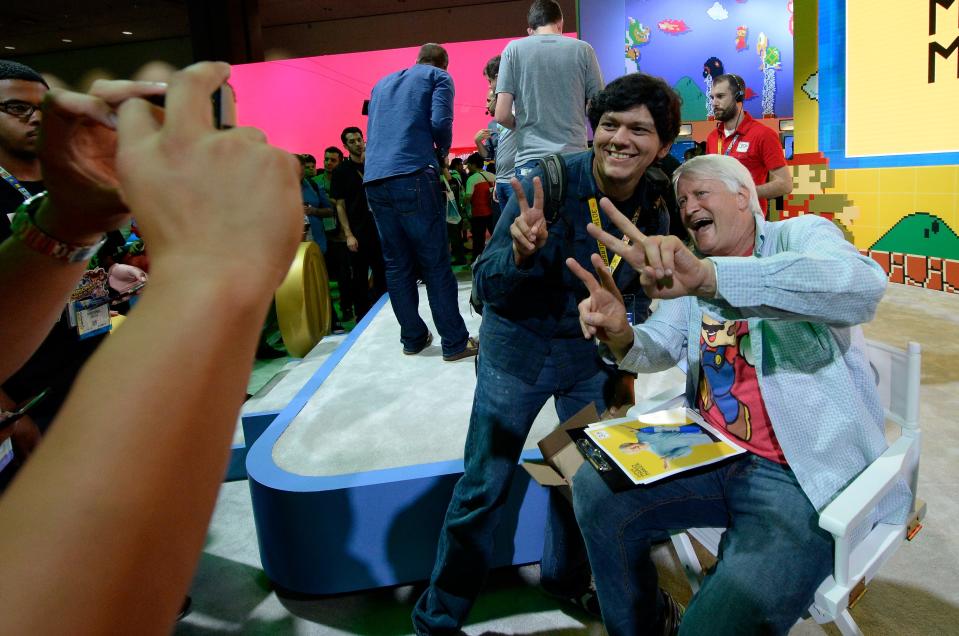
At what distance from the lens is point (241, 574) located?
7.47 feet

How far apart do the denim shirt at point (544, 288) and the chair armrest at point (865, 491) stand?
713mm

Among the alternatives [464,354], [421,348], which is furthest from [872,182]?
[421,348]

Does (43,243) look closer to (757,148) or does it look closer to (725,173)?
(725,173)

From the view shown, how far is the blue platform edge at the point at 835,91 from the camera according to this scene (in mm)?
5797

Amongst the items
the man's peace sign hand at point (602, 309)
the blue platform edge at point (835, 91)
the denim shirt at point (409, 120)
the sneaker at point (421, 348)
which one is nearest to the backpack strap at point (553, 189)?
the man's peace sign hand at point (602, 309)

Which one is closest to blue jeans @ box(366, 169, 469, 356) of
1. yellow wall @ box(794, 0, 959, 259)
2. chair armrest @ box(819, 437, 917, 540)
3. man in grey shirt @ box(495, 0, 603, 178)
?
man in grey shirt @ box(495, 0, 603, 178)

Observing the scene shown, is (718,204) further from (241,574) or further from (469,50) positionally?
(469,50)

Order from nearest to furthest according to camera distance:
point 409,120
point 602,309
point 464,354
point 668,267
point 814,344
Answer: point 668,267, point 814,344, point 602,309, point 409,120, point 464,354

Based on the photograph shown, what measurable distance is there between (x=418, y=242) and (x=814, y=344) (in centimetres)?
230

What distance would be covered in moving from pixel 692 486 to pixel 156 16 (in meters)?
15.1

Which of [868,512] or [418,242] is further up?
[418,242]

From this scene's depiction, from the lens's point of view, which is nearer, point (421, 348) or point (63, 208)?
point (63, 208)

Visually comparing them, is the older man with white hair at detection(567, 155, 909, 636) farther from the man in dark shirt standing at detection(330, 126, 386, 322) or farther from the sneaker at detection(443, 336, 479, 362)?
the man in dark shirt standing at detection(330, 126, 386, 322)

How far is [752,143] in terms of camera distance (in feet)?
12.3
